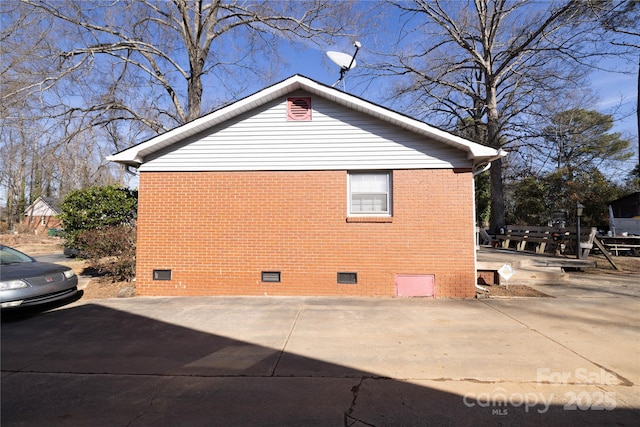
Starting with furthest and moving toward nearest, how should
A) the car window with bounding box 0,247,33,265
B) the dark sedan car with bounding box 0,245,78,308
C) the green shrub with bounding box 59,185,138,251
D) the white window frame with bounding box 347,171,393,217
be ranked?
the green shrub with bounding box 59,185,138,251 < the white window frame with bounding box 347,171,393,217 < the car window with bounding box 0,247,33,265 < the dark sedan car with bounding box 0,245,78,308

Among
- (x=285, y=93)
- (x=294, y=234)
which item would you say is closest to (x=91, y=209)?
(x=294, y=234)

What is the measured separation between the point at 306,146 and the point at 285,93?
1.33 metres

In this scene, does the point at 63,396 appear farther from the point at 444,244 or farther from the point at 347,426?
the point at 444,244

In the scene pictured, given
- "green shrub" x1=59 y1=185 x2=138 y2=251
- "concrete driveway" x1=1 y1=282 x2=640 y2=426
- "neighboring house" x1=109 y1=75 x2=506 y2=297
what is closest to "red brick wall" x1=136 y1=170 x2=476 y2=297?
"neighboring house" x1=109 y1=75 x2=506 y2=297

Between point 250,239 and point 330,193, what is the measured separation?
6.89 feet

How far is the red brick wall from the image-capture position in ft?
24.3

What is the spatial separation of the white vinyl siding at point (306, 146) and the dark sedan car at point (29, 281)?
2.89 metres

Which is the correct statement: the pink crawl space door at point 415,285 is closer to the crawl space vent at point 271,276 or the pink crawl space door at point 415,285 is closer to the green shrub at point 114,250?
the crawl space vent at point 271,276

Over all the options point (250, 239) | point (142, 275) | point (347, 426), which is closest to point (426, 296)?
point (250, 239)

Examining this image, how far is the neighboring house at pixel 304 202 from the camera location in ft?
24.3

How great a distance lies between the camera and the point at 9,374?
3.92 meters

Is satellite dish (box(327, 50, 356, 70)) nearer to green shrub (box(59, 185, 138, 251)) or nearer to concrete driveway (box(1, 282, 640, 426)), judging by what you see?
concrete driveway (box(1, 282, 640, 426))

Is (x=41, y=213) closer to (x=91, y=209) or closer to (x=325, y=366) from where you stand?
(x=91, y=209)

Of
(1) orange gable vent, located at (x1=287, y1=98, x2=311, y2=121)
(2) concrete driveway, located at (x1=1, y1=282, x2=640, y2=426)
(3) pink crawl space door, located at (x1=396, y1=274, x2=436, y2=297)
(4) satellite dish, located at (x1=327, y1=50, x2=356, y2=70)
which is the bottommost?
(2) concrete driveway, located at (x1=1, y1=282, x2=640, y2=426)
